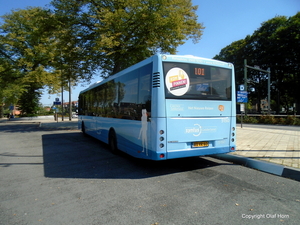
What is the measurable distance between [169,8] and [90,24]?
239 inches

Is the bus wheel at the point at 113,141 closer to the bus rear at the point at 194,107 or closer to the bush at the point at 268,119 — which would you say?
the bus rear at the point at 194,107

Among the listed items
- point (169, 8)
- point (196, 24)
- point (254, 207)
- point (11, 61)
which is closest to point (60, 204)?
point (254, 207)

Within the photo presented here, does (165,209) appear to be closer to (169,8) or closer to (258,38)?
(169,8)

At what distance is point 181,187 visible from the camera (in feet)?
15.9

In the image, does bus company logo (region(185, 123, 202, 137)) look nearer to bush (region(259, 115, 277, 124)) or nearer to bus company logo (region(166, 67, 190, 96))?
bus company logo (region(166, 67, 190, 96))

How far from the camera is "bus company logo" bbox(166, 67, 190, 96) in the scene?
18.6 feet

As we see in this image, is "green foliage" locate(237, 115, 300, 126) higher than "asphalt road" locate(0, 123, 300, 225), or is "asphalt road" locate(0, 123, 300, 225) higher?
"green foliage" locate(237, 115, 300, 126)

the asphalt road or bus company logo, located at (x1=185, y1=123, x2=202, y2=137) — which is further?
bus company logo, located at (x1=185, y1=123, x2=202, y2=137)

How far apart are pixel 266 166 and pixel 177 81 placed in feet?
10.9

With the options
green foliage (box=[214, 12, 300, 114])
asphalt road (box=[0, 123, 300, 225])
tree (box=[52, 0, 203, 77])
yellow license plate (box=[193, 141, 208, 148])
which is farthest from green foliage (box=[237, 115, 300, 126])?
yellow license plate (box=[193, 141, 208, 148])

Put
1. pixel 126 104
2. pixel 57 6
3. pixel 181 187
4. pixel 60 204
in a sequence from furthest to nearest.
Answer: pixel 57 6 < pixel 126 104 < pixel 181 187 < pixel 60 204

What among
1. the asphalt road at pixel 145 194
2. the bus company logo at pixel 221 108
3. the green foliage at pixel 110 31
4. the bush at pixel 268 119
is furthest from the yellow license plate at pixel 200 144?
the bush at pixel 268 119

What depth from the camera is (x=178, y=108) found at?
5.76m

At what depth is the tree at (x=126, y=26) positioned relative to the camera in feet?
48.2
